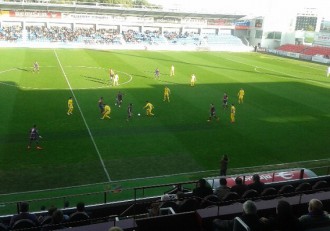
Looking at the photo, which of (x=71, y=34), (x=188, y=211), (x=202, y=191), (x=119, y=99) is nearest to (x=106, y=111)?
(x=119, y=99)

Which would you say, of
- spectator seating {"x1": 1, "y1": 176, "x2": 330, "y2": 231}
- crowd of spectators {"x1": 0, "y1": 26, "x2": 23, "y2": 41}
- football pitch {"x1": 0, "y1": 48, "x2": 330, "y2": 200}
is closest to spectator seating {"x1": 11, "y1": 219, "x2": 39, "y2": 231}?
spectator seating {"x1": 1, "y1": 176, "x2": 330, "y2": 231}

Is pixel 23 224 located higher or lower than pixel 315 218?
lower

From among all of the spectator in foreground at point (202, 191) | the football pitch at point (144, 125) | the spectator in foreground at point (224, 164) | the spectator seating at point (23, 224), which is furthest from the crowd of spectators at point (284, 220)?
the football pitch at point (144, 125)

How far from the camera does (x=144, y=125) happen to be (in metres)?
21.7

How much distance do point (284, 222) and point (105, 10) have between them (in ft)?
236

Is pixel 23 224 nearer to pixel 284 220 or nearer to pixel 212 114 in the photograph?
pixel 284 220

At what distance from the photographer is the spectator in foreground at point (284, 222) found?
5516 mm

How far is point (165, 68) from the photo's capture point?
43.5 meters

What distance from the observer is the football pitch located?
15.9 meters

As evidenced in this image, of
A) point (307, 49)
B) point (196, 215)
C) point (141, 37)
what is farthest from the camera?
point (141, 37)

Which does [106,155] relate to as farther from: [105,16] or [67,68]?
[105,16]

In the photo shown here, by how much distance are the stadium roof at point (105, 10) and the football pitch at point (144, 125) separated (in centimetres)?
2979

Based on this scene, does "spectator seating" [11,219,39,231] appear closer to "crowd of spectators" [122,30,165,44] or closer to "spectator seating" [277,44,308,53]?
"crowd of spectators" [122,30,165,44]

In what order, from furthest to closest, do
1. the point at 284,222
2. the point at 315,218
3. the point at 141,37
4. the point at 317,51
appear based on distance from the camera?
the point at 141,37, the point at 317,51, the point at 315,218, the point at 284,222
